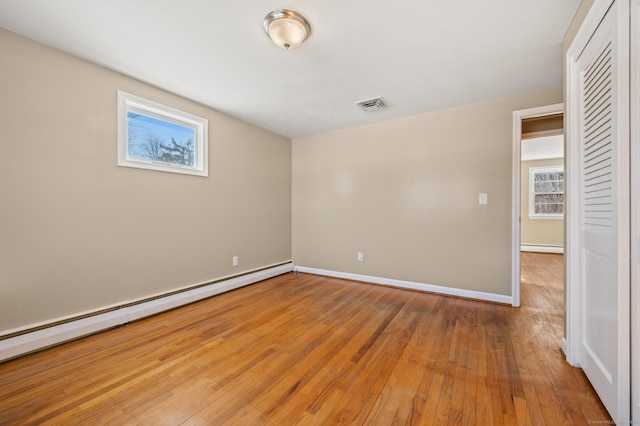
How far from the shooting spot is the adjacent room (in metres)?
1.52

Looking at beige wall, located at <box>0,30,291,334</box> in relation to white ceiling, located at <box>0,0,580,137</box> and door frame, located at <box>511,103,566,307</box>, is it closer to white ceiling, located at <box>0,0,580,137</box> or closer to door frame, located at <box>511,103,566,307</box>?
white ceiling, located at <box>0,0,580,137</box>

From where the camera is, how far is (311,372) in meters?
1.67

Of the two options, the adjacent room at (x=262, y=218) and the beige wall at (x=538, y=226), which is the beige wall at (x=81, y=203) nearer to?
the adjacent room at (x=262, y=218)

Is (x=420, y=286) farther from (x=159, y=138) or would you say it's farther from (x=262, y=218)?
(x=159, y=138)

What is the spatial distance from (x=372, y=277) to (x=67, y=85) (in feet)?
13.0

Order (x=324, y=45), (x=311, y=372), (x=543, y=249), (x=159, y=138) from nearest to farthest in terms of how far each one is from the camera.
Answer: (x=311, y=372) → (x=324, y=45) → (x=159, y=138) → (x=543, y=249)

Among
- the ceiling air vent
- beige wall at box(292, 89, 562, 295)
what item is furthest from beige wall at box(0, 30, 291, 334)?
the ceiling air vent

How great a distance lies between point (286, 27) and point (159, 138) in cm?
197

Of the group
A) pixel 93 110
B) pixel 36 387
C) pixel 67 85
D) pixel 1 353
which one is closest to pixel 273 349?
pixel 36 387

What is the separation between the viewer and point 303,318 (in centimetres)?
254

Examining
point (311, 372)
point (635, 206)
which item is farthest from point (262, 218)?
point (635, 206)

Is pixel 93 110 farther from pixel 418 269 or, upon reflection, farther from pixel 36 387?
pixel 418 269

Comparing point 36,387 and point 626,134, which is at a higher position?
point 626,134

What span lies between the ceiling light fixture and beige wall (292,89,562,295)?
222cm
